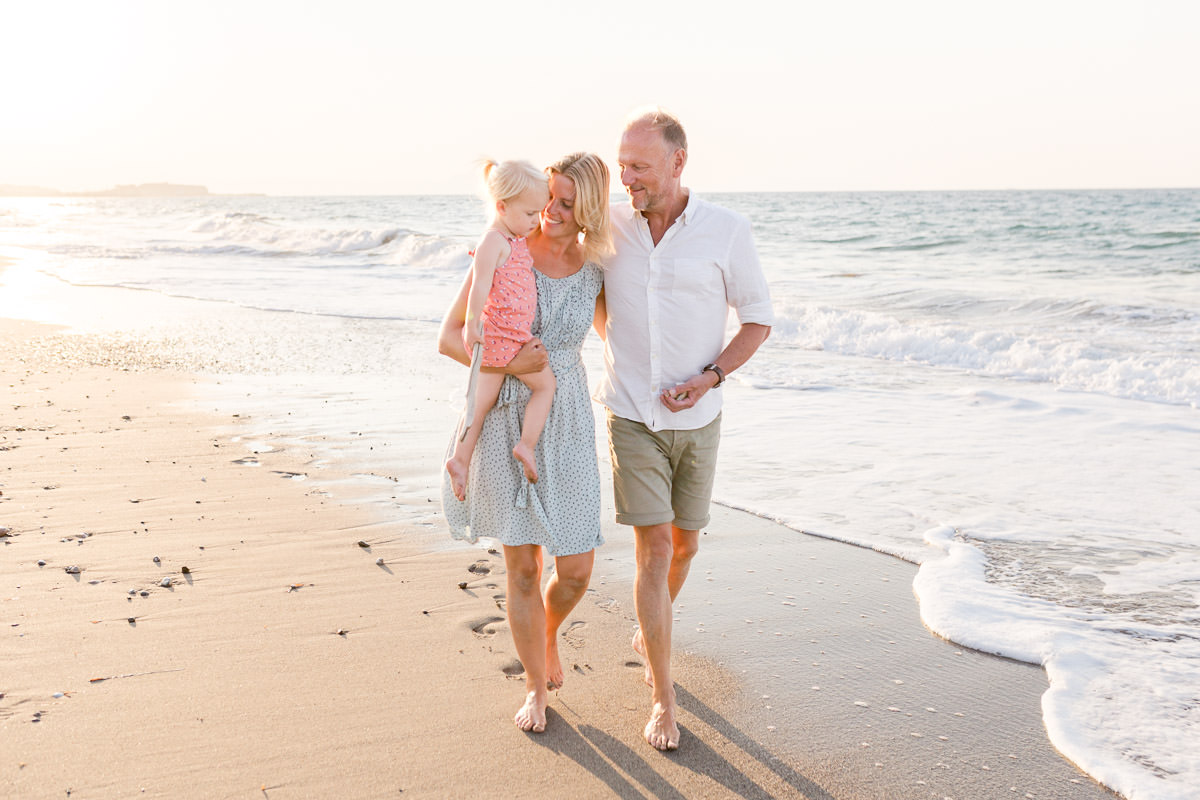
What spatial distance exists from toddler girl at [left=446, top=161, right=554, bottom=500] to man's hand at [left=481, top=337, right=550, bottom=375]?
0.06ft

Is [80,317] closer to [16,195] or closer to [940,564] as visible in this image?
[940,564]

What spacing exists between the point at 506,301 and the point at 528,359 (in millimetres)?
188

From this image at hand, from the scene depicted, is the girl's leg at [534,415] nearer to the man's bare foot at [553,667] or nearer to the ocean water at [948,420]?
the man's bare foot at [553,667]

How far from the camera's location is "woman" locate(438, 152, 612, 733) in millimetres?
3010

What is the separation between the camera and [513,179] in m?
2.83

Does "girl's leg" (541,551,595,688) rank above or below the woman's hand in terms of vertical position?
below

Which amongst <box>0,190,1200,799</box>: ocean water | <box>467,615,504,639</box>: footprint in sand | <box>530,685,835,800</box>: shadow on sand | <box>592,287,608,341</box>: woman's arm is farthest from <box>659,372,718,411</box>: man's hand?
<box>0,190,1200,799</box>: ocean water

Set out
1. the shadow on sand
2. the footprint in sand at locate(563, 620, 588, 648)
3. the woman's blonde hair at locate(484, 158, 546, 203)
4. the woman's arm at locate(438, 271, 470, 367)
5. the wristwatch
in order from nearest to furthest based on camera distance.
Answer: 1. the shadow on sand
2. the woman's blonde hair at locate(484, 158, 546, 203)
3. the woman's arm at locate(438, 271, 470, 367)
4. the wristwatch
5. the footprint in sand at locate(563, 620, 588, 648)

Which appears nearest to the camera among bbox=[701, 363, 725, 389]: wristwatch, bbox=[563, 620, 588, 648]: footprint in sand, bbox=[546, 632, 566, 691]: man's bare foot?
bbox=[701, 363, 725, 389]: wristwatch

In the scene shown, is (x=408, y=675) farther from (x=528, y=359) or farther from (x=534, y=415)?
(x=528, y=359)

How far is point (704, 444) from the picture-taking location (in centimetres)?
325

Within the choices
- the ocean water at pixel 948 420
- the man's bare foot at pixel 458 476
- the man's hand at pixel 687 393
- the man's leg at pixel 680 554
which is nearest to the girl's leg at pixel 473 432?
the man's bare foot at pixel 458 476

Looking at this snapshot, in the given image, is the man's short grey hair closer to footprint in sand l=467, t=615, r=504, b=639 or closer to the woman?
the woman

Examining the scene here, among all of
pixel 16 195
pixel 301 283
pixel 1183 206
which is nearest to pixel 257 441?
pixel 301 283
